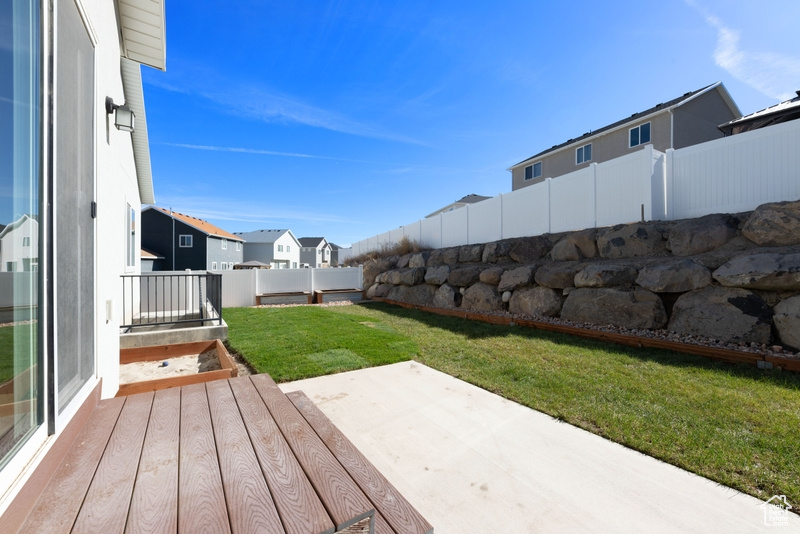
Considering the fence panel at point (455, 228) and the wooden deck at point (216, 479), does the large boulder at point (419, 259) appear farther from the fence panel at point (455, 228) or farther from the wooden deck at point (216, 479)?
the wooden deck at point (216, 479)

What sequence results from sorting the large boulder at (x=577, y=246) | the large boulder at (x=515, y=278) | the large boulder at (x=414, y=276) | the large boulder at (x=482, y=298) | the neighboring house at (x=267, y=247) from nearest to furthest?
the large boulder at (x=577, y=246) < the large boulder at (x=515, y=278) < the large boulder at (x=482, y=298) < the large boulder at (x=414, y=276) < the neighboring house at (x=267, y=247)

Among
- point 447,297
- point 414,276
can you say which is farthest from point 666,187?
point 414,276

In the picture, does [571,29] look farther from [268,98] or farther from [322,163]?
[322,163]

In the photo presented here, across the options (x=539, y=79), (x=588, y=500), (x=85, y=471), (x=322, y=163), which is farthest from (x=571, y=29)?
(x=322, y=163)

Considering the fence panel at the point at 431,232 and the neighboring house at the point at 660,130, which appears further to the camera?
the neighboring house at the point at 660,130

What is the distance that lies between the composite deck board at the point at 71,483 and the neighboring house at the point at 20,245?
87 cm

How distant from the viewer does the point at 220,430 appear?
71.9 inches

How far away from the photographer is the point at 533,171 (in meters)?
19.0

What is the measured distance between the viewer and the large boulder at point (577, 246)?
7.29 metres

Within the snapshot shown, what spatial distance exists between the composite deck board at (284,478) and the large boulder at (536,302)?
21.0 ft

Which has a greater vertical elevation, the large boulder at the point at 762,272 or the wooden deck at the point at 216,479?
the large boulder at the point at 762,272

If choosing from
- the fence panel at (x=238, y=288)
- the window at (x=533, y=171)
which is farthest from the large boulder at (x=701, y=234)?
the window at (x=533, y=171)

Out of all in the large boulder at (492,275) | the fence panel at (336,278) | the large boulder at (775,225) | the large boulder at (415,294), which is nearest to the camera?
the large boulder at (775,225)

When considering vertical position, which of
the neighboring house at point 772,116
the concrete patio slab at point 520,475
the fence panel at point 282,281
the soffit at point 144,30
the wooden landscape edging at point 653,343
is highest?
the neighboring house at point 772,116
